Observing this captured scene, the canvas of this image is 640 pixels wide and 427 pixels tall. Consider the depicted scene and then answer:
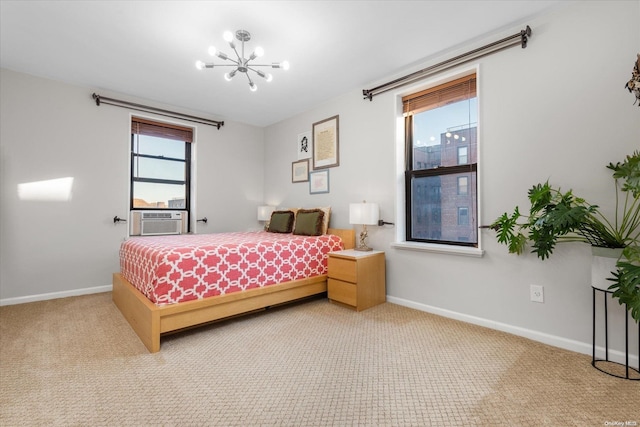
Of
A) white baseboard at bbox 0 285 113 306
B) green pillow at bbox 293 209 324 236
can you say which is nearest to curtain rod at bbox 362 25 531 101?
green pillow at bbox 293 209 324 236

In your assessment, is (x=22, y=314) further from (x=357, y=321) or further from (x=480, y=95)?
(x=480, y=95)

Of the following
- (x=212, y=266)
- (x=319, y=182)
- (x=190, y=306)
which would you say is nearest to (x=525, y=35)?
(x=319, y=182)

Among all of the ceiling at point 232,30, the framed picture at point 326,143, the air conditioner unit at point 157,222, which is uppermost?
the ceiling at point 232,30

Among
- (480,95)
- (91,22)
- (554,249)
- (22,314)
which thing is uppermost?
(91,22)

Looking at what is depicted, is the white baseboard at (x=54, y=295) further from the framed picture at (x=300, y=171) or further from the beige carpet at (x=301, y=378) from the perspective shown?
the framed picture at (x=300, y=171)

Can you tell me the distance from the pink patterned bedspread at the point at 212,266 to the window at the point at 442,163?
123cm

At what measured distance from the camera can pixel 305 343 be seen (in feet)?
7.57

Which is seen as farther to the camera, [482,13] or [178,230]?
[178,230]

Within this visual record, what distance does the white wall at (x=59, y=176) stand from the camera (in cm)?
327

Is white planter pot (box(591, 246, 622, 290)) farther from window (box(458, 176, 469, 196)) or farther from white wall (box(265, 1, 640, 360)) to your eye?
window (box(458, 176, 469, 196))

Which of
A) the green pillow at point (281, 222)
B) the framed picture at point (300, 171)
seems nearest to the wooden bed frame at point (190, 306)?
the green pillow at point (281, 222)

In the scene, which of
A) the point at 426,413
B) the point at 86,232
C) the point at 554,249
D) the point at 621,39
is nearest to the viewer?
the point at 426,413

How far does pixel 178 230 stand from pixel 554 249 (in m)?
4.47

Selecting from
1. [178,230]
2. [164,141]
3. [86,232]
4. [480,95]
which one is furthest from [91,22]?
[480,95]
